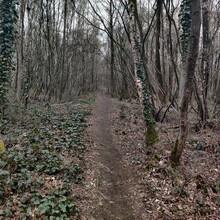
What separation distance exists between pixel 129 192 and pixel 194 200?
147 cm

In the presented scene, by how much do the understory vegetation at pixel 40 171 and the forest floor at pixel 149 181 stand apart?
1.25ft

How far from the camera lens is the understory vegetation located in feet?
16.6

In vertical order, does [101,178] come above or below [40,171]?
below

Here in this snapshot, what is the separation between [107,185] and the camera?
658 centimetres

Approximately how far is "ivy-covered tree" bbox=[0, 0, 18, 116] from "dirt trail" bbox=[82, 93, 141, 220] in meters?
4.48

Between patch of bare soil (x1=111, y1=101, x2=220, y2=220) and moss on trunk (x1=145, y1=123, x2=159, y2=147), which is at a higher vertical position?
moss on trunk (x1=145, y1=123, x2=159, y2=147)

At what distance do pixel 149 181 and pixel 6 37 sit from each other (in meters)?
8.32

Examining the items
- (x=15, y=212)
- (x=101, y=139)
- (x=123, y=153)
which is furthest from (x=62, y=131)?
(x=15, y=212)

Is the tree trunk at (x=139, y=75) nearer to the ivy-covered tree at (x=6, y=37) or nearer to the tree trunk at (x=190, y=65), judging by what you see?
the tree trunk at (x=190, y=65)

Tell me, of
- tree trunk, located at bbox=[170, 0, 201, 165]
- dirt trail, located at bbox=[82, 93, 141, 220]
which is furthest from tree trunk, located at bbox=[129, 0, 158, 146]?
tree trunk, located at bbox=[170, 0, 201, 165]

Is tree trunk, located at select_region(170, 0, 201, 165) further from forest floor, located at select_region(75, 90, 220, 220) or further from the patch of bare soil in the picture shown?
forest floor, located at select_region(75, 90, 220, 220)

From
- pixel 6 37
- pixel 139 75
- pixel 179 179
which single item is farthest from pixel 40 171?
pixel 6 37

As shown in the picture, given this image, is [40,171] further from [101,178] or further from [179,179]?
[179,179]

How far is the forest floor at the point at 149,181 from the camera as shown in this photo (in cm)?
550
